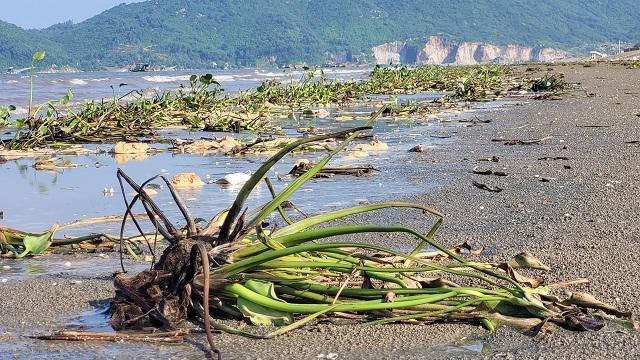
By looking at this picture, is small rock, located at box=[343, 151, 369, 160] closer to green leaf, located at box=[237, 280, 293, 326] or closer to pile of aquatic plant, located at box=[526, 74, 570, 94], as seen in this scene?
green leaf, located at box=[237, 280, 293, 326]

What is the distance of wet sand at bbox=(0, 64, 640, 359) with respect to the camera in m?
2.50

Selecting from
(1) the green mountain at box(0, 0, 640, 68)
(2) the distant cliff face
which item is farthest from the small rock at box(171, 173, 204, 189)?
(2) the distant cliff face

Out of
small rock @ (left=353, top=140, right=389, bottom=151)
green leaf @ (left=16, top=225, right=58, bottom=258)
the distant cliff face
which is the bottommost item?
the distant cliff face

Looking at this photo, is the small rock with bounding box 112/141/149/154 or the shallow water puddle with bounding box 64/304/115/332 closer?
the shallow water puddle with bounding box 64/304/115/332

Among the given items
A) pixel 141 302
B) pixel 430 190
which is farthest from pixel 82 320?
pixel 430 190

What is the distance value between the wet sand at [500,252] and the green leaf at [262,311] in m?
0.07

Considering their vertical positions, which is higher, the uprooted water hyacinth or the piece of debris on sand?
the uprooted water hyacinth

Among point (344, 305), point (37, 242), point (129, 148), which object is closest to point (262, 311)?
point (344, 305)

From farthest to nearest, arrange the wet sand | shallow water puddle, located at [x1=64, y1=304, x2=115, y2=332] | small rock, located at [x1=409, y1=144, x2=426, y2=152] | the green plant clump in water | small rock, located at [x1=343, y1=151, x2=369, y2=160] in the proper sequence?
the green plant clump in water → small rock, located at [x1=409, y1=144, x2=426, y2=152] → small rock, located at [x1=343, y1=151, x2=369, y2=160] → shallow water puddle, located at [x1=64, y1=304, x2=115, y2=332] → the wet sand

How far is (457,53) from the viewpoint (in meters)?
176

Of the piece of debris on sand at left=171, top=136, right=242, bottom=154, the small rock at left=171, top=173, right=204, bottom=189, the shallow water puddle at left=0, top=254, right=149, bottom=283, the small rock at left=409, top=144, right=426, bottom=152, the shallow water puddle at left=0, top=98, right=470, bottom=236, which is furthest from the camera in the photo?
the piece of debris on sand at left=171, top=136, right=242, bottom=154

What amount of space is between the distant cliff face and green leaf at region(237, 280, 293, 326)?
6774 inches

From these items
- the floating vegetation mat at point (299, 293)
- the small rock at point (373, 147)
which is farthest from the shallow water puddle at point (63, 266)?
the small rock at point (373, 147)

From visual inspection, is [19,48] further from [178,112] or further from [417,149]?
[417,149]
